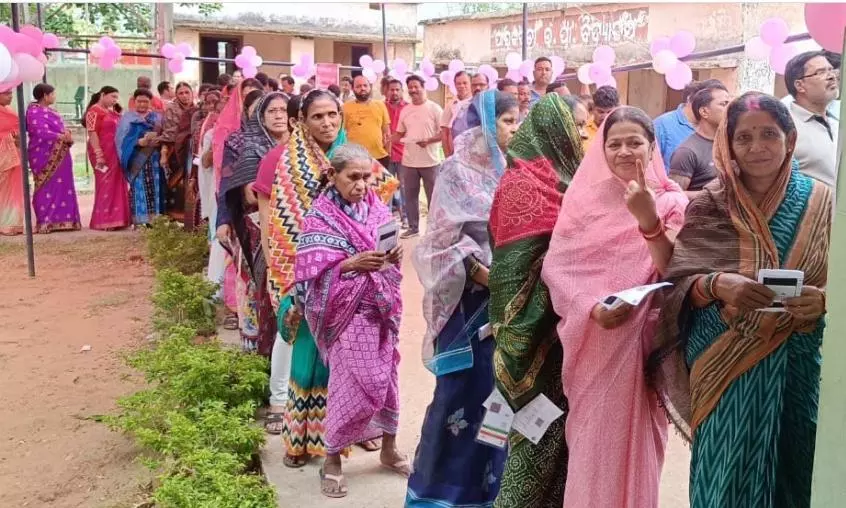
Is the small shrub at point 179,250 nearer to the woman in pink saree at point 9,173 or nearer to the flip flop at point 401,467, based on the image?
the woman in pink saree at point 9,173

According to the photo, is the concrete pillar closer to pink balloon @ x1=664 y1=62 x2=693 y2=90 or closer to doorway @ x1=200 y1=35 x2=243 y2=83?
pink balloon @ x1=664 y1=62 x2=693 y2=90

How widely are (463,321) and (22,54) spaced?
19.0ft

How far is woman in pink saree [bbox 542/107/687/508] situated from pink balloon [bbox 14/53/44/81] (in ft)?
20.1

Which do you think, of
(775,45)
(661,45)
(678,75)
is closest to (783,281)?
(775,45)

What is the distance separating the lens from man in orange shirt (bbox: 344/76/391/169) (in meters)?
9.84

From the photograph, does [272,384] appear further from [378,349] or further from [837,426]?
[837,426]

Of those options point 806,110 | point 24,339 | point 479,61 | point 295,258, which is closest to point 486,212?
point 295,258

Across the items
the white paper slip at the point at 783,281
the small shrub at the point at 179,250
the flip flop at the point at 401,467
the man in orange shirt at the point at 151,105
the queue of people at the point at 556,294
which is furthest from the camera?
the man in orange shirt at the point at 151,105

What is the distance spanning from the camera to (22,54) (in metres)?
7.14

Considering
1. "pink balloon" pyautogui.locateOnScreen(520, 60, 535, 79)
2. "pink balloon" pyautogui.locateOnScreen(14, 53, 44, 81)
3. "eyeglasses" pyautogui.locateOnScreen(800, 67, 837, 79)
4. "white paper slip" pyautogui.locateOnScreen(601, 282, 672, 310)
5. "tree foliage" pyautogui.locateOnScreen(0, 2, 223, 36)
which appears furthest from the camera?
"tree foliage" pyautogui.locateOnScreen(0, 2, 223, 36)

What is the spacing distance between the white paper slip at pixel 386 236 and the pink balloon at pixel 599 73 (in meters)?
5.79

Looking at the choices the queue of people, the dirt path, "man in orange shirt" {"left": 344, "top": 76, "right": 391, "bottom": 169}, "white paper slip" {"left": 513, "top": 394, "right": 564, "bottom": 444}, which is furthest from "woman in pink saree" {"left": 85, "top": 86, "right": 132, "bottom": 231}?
"white paper slip" {"left": 513, "top": 394, "right": 564, "bottom": 444}

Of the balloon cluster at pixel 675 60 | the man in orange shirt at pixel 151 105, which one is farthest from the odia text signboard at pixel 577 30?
the balloon cluster at pixel 675 60

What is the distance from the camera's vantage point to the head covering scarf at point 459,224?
3.07m
